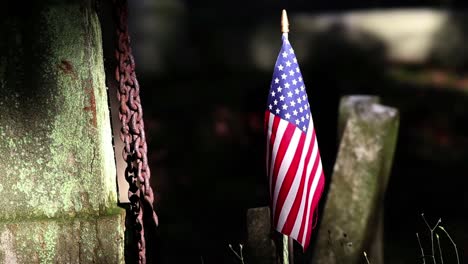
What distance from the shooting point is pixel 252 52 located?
11.3 metres

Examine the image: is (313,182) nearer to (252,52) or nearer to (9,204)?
(9,204)

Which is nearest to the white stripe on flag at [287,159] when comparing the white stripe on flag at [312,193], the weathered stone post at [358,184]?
the white stripe on flag at [312,193]

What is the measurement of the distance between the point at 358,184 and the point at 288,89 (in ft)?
3.24

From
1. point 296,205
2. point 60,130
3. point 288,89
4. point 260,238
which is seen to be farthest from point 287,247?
point 60,130

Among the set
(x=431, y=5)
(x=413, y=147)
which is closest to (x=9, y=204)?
(x=413, y=147)

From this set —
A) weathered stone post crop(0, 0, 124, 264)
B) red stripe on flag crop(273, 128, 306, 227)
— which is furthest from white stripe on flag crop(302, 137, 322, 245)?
weathered stone post crop(0, 0, 124, 264)

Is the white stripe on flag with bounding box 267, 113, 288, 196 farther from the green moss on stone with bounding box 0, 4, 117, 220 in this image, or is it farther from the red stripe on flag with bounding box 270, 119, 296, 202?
the green moss on stone with bounding box 0, 4, 117, 220

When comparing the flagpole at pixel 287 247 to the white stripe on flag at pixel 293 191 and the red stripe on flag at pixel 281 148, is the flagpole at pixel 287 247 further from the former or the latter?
the red stripe on flag at pixel 281 148

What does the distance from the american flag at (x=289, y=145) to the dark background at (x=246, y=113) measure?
0.57 meters

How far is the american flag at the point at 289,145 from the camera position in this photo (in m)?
3.37

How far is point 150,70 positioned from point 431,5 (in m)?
4.33

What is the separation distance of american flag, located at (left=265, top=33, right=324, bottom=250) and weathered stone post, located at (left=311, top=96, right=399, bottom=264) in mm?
741

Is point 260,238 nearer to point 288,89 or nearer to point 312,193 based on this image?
point 312,193

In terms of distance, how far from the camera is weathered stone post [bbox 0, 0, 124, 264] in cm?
306
